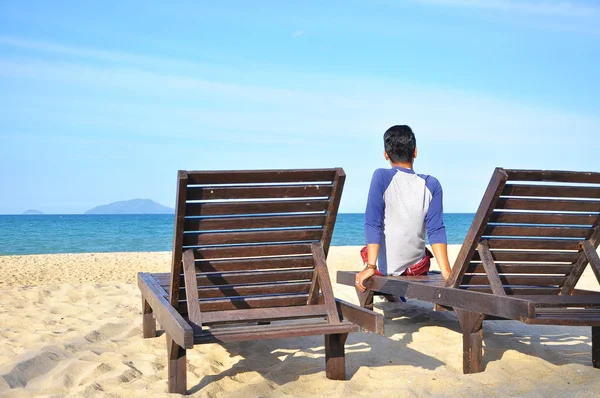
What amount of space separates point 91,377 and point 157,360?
2.07ft

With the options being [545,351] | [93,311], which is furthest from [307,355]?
[93,311]

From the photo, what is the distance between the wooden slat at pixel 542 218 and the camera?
4484 millimetres

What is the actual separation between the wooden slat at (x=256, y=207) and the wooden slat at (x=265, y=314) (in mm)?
674

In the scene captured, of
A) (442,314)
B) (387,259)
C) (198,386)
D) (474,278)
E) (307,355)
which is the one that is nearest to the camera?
(198,386)

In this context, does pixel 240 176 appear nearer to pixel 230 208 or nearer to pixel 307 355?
pixel 230 208

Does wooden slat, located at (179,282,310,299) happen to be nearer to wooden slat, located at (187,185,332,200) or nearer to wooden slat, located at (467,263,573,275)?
wooden slat, located at (187,185,332,200)

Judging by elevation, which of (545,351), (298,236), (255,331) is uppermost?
(298,236)

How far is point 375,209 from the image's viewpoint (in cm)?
523

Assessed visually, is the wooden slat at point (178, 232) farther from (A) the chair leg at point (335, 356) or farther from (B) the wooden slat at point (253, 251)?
(A) the chair leg at point (335, 356)

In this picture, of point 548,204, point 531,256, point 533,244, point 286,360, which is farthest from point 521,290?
point 286,360

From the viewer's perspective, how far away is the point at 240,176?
3.96 meters

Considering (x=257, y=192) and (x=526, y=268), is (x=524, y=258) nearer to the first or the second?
(x=526, y=268)

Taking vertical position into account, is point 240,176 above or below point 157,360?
above

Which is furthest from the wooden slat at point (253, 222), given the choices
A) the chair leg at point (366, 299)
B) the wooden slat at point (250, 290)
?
the chair leg at point (366, 299)
